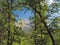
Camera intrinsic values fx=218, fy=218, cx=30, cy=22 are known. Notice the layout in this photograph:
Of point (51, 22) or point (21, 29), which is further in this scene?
point (21, 29)

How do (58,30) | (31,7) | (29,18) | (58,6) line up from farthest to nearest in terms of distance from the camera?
1. (29,18)
2. (58,30)
3. (58,6)
4. (31,7)

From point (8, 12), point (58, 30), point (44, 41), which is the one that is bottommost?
point (44, 41)

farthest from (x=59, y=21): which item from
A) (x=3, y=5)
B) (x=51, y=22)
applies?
(x=3, y=5)

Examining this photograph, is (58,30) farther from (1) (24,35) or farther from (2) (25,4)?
(2) (25,4)

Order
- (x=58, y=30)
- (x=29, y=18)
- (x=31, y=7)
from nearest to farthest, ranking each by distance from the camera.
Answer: (x=31, y=7)
(x=58, y=30)
(x=29, y=18)

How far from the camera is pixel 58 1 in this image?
13.1 meters

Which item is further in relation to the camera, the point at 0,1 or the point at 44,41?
the point at 44,41

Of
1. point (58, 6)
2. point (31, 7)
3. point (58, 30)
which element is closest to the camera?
point (31, 7)

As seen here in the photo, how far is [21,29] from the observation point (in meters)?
14.3

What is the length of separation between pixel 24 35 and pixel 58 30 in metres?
2.27

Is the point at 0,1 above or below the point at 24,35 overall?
above

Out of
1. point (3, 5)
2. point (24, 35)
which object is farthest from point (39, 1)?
point (24, 35)

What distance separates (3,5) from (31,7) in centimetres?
265

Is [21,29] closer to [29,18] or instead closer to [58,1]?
[29,18]
